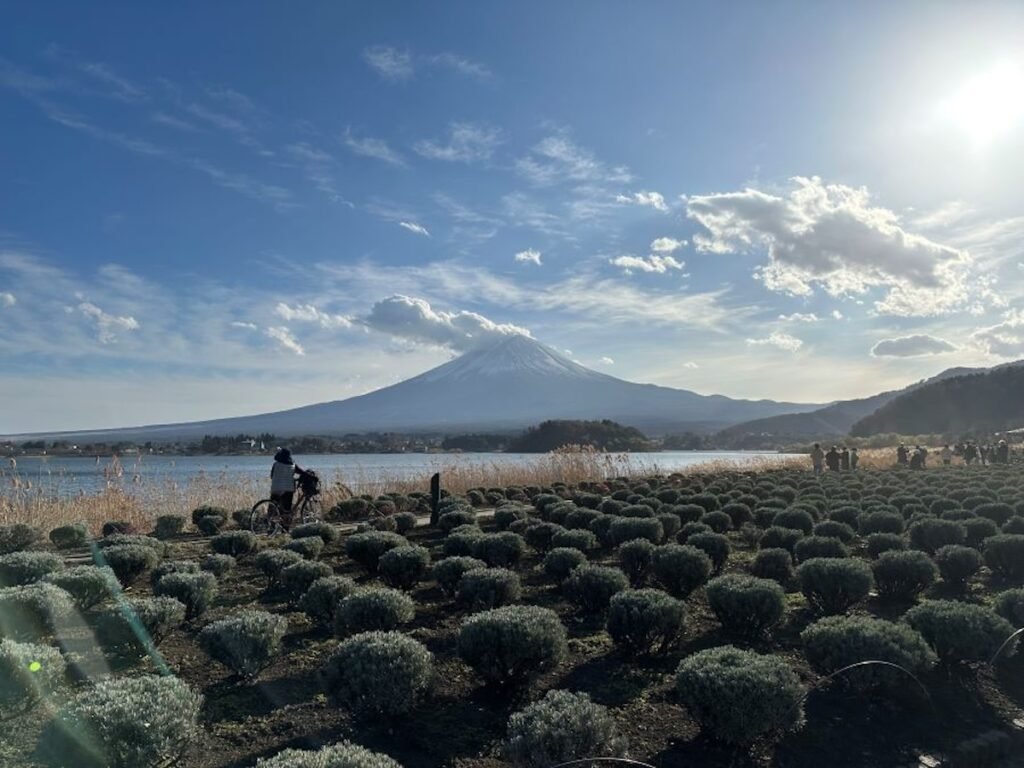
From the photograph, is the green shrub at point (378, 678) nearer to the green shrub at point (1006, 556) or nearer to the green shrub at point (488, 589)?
the green shrub at point (488, 589)

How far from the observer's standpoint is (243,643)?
4824 mm

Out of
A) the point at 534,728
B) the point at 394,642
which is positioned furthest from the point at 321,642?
the point at 534,728

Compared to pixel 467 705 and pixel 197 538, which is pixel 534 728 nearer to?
pixel 467 705

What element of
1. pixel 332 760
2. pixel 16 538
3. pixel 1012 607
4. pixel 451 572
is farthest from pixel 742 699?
pixel 16 538

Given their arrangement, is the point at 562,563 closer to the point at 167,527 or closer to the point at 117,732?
the point at 117,732

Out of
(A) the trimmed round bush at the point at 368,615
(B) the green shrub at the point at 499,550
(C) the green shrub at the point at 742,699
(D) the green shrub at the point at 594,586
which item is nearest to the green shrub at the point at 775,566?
(D) the green shrub at the point at 594,586

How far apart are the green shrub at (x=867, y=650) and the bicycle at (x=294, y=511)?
32.0 feet

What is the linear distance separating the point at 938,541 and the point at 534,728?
8263 mm

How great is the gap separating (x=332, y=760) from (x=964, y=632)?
15.2 ft

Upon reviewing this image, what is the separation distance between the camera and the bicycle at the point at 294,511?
12.7 m

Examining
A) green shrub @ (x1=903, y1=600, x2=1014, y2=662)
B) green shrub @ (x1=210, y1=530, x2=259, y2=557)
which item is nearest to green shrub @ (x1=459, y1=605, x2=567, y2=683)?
green shrub @ (x1=903, y1=600, x2=1014, y2=662)

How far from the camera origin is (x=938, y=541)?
31.4 feet

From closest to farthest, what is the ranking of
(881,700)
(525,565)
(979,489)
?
(881,700) → (525,565) → (979,489)

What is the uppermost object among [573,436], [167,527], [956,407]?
[956,407]
